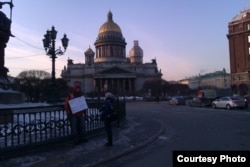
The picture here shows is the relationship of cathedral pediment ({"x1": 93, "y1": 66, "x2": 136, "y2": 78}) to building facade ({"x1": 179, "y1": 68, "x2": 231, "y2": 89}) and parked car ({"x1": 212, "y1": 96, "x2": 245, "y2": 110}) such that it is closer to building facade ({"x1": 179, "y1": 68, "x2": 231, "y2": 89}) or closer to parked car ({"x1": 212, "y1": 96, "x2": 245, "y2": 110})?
building facade ({"x1": 179, "y1": 68, "x2": 231, "y2": 89})

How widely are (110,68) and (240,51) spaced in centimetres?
4257

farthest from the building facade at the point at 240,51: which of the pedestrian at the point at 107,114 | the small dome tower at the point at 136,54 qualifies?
the pedestrian at the point at 107,114

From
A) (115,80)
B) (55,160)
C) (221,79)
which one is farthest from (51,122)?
(221,79)

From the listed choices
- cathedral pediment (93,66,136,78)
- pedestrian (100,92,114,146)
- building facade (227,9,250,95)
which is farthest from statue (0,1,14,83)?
cathedral pediment (93,66,136,78)

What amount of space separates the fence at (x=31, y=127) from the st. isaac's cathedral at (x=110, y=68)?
104134 mm

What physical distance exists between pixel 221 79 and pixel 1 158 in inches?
5844

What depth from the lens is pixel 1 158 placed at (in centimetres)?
853

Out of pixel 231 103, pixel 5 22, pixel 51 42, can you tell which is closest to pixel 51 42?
pixel 51 42

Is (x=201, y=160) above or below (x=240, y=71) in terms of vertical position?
below

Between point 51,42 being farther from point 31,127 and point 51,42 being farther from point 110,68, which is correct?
point 110,68

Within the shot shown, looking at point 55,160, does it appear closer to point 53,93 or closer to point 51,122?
point 51,122

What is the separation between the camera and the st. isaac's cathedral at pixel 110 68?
118 metres

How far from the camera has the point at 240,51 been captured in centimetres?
9381

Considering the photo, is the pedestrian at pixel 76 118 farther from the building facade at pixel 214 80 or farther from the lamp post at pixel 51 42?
the building facade at pixel 214 80
